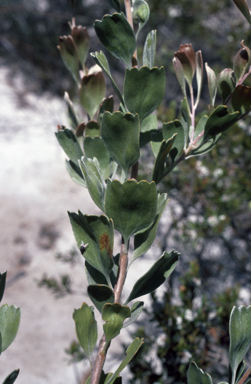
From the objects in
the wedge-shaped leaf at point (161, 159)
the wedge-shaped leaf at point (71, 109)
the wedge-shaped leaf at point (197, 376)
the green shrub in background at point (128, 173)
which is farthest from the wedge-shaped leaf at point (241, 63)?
the wedge-shaped leaf at point (197, 376)

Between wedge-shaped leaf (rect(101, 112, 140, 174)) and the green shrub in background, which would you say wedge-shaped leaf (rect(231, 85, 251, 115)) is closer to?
the green shrub in background

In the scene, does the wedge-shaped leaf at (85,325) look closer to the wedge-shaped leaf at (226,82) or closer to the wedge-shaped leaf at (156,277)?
the wedge-shaped leaf at (156,277)

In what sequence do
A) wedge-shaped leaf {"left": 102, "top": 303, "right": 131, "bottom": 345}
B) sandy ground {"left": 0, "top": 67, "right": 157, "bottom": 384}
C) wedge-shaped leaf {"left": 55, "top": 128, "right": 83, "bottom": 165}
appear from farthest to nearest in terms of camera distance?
1. sandy ground {"left": 0, "top": 67, "right": 157, "bottom": 384}
2. wedge-shaped leaf {"left": 55, "top": 128, "right": 83, "bottom": 165}
3. wedge-shaped leaf {"left": 102, "top": 303, "right": 131, "bottom": 345}

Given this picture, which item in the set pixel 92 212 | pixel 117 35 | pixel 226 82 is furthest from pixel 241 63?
pixel 92 212

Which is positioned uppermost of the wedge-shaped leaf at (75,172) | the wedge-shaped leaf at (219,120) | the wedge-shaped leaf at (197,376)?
the wedge-shaped leaf at (75,172)

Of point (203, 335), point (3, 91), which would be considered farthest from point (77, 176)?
point (3, 91)

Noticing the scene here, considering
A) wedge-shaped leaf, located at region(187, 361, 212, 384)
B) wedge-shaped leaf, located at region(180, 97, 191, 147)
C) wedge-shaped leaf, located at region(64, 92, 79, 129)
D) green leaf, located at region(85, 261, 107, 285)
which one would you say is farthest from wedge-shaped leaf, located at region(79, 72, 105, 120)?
wedge-shaped leaf, located at region(187, 361, 212, 384)
